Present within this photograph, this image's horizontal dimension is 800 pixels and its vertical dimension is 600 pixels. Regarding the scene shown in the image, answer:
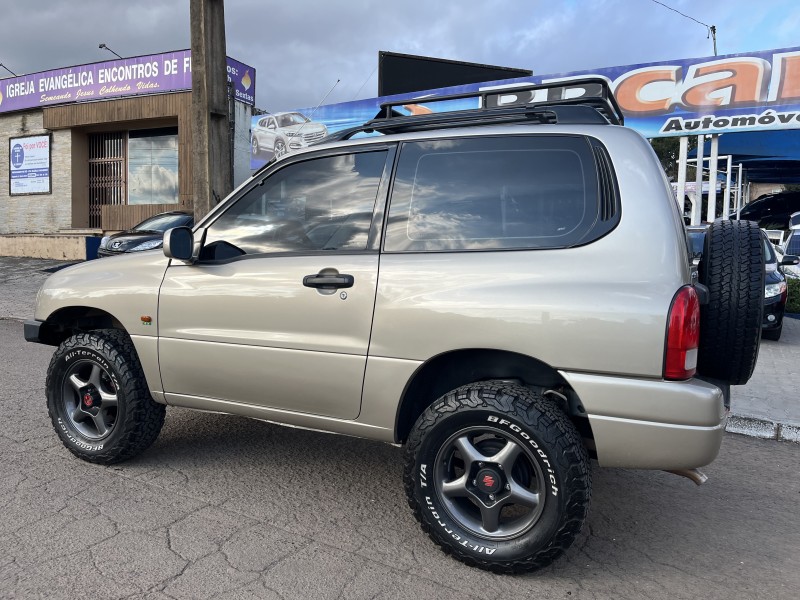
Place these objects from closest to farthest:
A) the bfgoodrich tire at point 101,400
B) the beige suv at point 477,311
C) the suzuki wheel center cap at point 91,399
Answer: the beige suv at point 477,311
the bfgoodrich tire at point 101,400
the suzuki wheel center cap at point 91,399

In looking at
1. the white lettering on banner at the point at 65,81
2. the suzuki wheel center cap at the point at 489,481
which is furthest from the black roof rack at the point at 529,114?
the white lettering on banner at the point at 65,81

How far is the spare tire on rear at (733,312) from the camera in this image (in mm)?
2668

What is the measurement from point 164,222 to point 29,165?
1060 cm

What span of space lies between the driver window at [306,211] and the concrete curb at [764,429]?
3.69 meters

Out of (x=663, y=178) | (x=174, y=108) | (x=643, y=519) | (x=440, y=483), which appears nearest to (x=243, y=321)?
(x=440, y=483)

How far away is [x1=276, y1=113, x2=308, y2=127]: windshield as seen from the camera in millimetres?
15019

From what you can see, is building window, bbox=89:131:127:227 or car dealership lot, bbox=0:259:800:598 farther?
building window, bbox=89:131:127:227

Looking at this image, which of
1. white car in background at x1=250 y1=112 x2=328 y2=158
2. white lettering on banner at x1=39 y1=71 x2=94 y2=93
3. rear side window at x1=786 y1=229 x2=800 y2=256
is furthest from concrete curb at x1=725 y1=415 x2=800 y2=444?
white lettering on banner at x1=39 y1=71 x2=94 y2=93

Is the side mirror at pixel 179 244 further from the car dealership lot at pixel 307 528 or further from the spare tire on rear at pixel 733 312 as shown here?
the spare tire on rear at pixel 733 312

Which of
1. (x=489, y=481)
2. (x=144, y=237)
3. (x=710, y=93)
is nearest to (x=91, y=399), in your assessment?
(x=489, y=481)

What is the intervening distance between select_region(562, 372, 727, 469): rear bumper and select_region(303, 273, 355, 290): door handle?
42.7 inches

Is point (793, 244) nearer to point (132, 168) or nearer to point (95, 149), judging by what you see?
point (132, 168)

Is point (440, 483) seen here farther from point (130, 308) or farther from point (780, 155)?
point (780, 155)

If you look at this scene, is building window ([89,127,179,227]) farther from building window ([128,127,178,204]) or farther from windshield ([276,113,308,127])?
windshield ([276,113,308,127])
